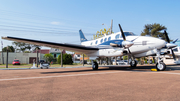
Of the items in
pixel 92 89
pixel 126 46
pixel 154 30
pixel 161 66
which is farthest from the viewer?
pixel 154 30

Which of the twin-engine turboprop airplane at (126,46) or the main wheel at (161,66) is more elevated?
the twin-engine turboprop airplane at (126,46)

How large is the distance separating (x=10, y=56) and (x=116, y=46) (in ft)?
137

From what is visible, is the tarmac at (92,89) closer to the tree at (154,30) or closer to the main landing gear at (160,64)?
the main landing gear at (160,64)

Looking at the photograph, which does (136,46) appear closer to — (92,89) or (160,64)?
(160,64)

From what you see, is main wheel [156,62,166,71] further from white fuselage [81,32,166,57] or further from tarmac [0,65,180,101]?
tarmac [0,65,180,101]

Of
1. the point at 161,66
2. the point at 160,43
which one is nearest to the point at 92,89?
the point at 160,43

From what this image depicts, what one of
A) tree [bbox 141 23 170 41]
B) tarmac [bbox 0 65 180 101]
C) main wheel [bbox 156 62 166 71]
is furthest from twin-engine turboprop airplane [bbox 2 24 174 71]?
tree [bbox 141 23 170 41]

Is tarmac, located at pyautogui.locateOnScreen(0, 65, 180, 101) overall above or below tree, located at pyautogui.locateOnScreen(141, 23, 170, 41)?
below

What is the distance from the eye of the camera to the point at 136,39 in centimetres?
1292

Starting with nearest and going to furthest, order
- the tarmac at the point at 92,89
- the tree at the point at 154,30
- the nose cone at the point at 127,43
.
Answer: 1. the tarmac at the point at 92,89
2. the nose cone at the point at 127,43
3. the tree at the point at 154,30

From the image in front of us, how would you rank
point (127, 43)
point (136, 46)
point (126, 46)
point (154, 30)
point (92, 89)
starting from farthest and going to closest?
point (154, 30), point (136, 46), point (126, 46), point (127, 43), point (92, 89)

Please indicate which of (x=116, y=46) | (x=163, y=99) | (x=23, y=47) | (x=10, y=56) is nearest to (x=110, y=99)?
(x=163, y=99)

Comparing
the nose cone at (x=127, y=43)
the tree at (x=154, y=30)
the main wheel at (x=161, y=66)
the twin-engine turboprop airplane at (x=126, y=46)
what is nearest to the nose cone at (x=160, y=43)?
the twin-engine turboprop airplane at (x=126, y=46)

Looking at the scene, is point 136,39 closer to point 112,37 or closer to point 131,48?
point 131,48
